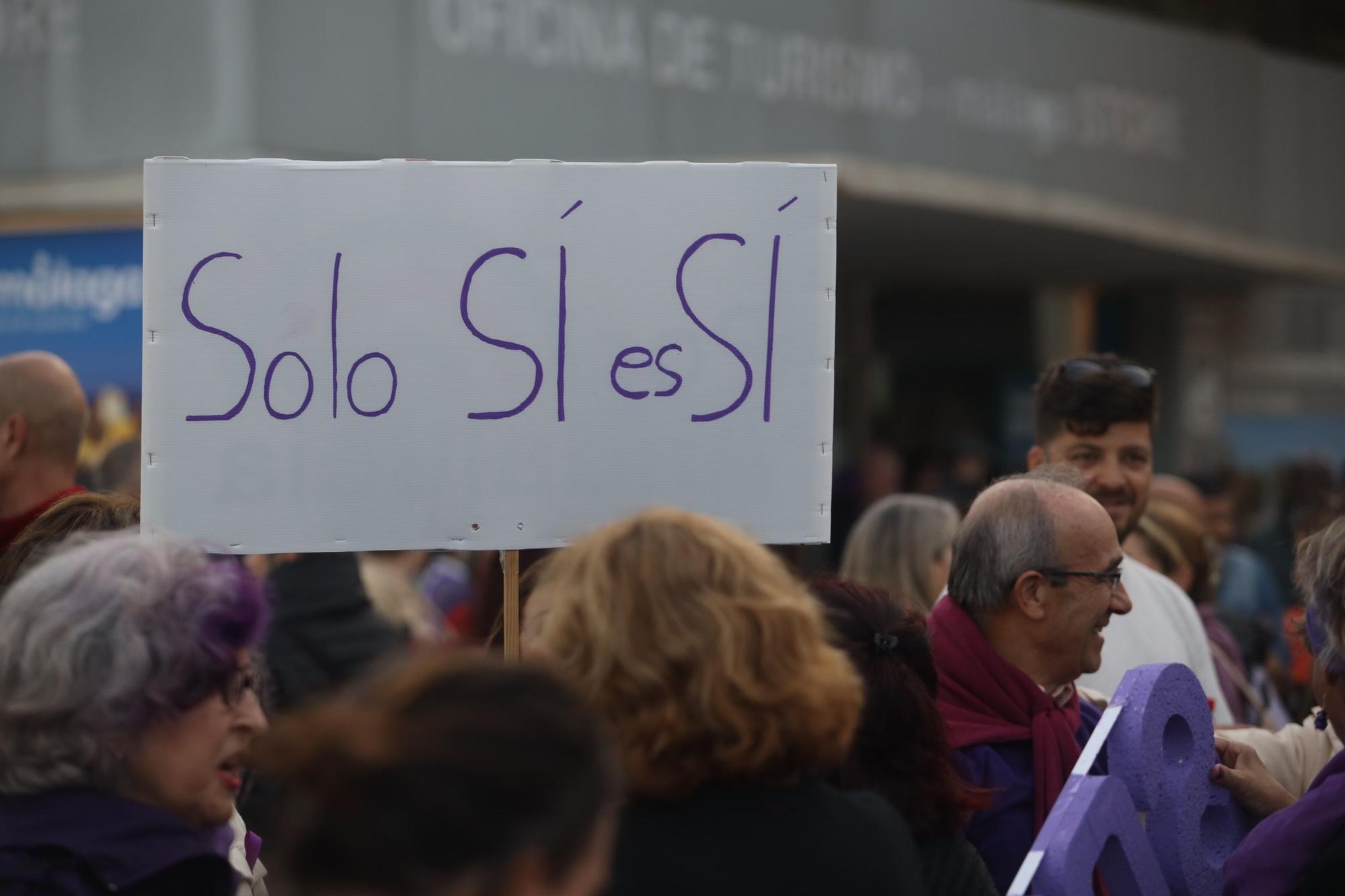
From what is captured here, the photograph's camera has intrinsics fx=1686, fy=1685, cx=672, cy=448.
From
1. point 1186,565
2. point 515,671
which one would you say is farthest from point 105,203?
point 515,671

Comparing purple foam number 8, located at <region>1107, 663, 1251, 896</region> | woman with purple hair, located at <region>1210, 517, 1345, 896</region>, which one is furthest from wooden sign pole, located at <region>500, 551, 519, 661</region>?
woman with purple hair, located at <region>1210, 517, 1345, 896</region>

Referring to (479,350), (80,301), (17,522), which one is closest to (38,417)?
(17,522)

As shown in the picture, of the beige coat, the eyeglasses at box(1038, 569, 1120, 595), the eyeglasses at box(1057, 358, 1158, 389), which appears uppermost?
the eyeglasses at box(1057, 358, 1158, 389)

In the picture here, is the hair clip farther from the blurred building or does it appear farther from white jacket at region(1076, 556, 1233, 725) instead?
the blurred building

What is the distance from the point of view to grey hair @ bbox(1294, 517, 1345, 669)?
2.67m

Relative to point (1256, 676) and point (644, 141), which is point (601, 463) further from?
point (644, 141)

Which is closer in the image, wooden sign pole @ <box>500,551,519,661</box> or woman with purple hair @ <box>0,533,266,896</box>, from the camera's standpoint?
woman with purple hair @ <box>0,533,266,896</box>

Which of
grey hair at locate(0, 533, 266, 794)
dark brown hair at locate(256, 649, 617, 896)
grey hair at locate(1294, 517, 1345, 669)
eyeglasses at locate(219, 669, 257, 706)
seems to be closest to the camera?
dark brown hair at locate(256, 649, 617, 896)

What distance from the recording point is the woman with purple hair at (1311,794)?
8.14 feet

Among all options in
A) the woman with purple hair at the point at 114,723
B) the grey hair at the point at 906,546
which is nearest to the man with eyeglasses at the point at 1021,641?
the woman with purple hair at the point at 114,723

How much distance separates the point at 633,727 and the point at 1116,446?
257 centimetres

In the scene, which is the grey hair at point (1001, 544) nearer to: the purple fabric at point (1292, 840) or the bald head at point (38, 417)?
the purple fabric at point (1292, 840)

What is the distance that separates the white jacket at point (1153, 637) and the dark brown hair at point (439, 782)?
2550 mm

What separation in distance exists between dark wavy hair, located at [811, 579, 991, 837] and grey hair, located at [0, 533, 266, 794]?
0.90 m
